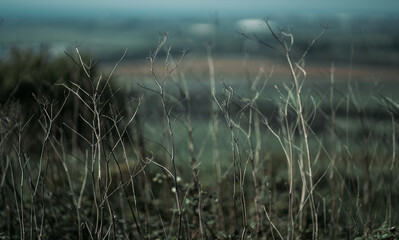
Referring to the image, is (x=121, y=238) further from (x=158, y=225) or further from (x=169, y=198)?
(x=169, y=198)

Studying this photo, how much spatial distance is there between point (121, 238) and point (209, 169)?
4740 millimetres

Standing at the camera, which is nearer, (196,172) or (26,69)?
(196,172)

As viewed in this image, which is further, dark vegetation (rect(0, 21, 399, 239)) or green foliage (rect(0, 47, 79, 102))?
green foliage (rect(0, 47, 79, 102))

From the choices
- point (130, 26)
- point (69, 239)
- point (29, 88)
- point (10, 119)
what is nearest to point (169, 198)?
point (69, 239)

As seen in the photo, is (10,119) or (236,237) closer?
(10,119)

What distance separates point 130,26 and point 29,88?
160281mm

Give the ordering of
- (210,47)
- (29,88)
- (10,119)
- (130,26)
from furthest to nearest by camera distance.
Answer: (130,26)
(29,88)
(210,47)
(10,119)

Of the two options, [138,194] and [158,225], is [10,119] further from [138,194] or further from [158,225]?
[138,194]

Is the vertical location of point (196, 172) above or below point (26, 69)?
above

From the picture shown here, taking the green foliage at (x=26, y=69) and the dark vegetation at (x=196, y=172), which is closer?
the dark vegetation at (x=196, y=172)

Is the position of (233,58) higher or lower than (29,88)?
lower

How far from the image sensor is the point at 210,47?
4.64 meters

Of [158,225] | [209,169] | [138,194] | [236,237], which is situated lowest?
[209,169]

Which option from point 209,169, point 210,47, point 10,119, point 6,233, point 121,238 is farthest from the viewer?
point 209,169
